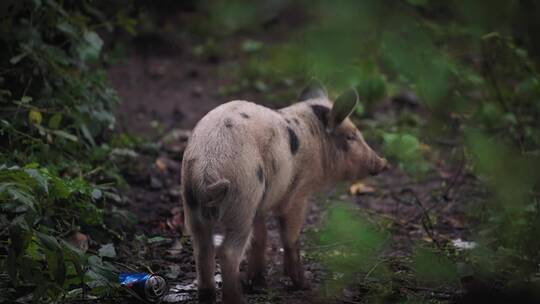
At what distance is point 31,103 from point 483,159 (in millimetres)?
3747

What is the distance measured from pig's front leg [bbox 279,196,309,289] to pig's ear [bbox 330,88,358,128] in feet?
2.07

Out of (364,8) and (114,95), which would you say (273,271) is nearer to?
(114,95)

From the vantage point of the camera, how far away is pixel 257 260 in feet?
15.4

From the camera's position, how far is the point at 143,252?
494 centimetres

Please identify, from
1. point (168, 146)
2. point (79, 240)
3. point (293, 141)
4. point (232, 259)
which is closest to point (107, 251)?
point (79, 240)

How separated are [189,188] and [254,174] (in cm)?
35

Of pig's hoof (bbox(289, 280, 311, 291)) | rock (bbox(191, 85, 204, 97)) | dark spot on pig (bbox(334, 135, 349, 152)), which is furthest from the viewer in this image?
rock (bbox(191, 85, 204, 97))

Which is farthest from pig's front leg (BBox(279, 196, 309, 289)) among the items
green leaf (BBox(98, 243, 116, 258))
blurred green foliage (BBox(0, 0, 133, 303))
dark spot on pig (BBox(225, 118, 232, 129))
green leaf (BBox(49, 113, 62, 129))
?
green leaf (BBox(49, 113, 62, 129))

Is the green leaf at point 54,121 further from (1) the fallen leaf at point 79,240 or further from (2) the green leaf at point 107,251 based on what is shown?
(2) the green leaf at point 107,251

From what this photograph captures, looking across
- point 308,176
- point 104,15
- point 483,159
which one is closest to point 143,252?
point 308,176

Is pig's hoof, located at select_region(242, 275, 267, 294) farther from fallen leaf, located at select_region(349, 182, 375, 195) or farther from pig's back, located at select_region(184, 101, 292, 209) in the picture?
fallen leaf, located at select_region(349, 182, 375, 195)

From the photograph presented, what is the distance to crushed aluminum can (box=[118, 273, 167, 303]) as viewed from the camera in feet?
13.5

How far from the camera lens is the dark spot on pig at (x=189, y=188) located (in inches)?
153

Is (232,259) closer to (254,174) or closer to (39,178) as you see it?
(254,174)
